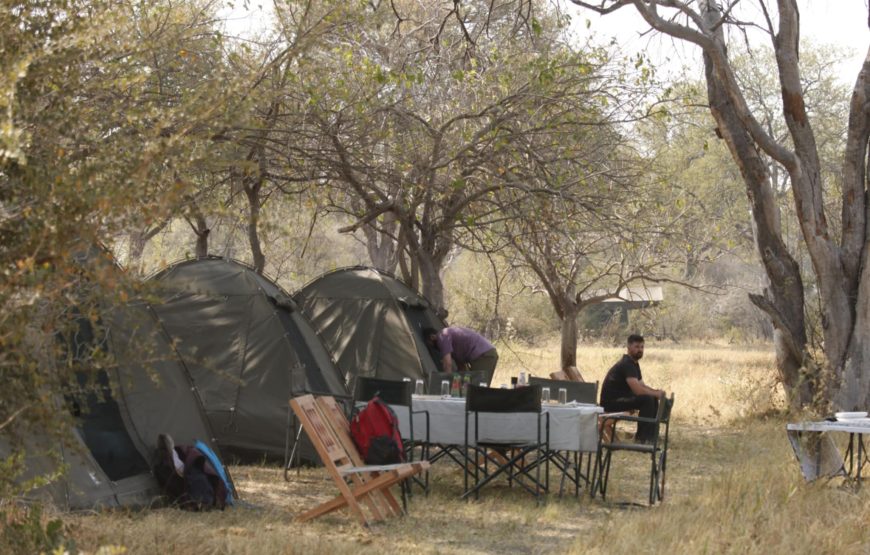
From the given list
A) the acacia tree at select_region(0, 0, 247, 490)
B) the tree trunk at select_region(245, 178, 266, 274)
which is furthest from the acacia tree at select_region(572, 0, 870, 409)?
the acacia tree at select_region(0, 0, 247, 490)

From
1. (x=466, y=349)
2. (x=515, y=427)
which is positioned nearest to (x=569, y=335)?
(x=466, y=349)

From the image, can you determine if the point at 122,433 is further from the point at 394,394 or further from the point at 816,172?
the point at 816,172

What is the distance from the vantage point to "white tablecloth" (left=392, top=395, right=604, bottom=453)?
8.03m

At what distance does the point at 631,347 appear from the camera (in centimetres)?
955

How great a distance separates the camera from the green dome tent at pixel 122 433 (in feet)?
21.6

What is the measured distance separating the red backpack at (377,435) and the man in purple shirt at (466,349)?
171 inches

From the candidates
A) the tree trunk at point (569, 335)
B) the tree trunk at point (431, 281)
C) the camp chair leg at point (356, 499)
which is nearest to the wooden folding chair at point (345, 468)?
the camp chair leg at point (356, 499)

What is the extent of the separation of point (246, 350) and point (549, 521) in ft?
11.3

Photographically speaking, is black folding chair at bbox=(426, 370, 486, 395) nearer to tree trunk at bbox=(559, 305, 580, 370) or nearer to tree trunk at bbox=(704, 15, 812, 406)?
tree trunk at bbox=(704, 15, 812, 406)

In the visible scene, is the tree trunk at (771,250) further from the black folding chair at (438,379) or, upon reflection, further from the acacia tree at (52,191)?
the acacia tree at (52,191)

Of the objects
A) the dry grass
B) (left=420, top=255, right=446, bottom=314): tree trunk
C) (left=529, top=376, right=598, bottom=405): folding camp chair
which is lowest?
the dry grass

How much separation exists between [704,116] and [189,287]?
54.0 feet

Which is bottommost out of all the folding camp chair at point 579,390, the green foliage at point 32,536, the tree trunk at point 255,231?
the green foliage at point 32,536

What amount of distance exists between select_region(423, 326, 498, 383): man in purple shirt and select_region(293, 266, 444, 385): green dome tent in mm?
143
